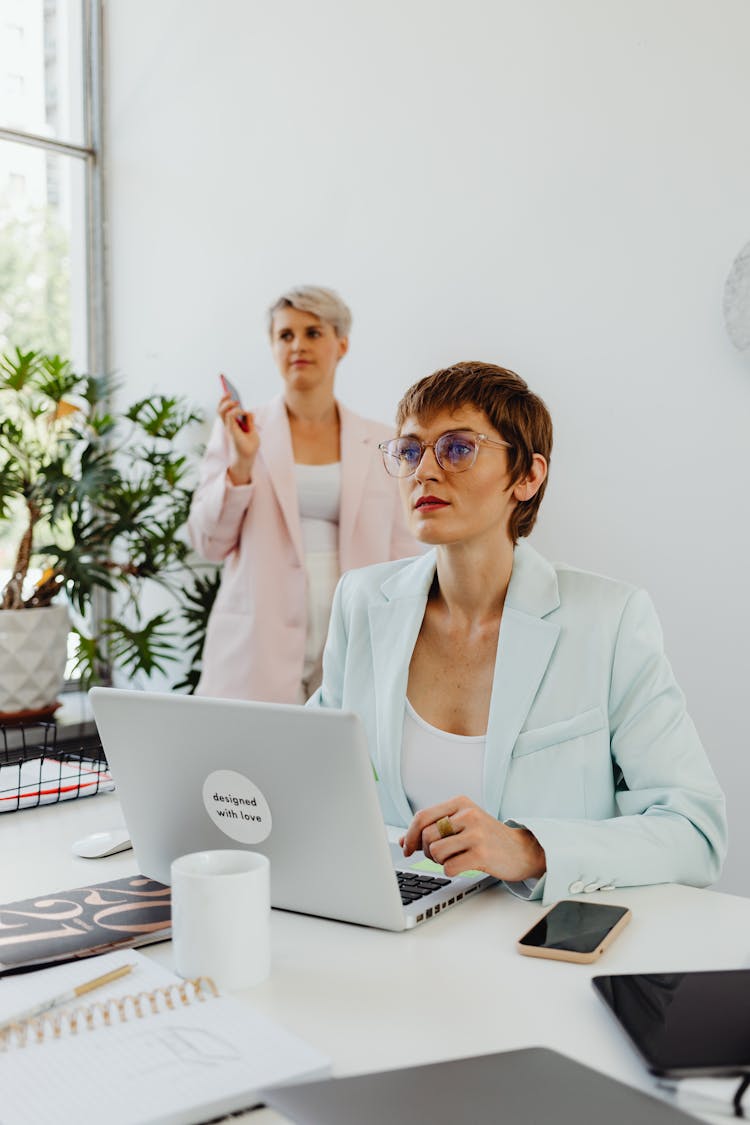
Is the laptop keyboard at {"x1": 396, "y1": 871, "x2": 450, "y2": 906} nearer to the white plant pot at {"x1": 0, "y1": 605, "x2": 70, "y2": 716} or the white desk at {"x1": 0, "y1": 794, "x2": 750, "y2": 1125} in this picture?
the white desk at {"x1": 0, "y1": 794, "x2": 750, "y2": 1125}

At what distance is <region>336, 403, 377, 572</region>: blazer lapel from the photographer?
3.22 metres

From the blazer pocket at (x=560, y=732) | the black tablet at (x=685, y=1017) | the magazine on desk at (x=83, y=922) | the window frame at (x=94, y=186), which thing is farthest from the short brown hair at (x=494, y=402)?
the window frame at (x=94, y=186)

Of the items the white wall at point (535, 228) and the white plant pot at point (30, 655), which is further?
the white plant pot at point (30, 655)

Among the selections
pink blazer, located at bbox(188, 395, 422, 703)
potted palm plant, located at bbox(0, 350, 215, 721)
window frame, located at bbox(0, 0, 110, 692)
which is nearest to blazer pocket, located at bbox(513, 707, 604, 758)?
pink blazer, located at bbox(188, 395, 422, 703)

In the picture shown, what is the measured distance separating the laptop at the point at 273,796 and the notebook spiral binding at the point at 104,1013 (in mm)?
194

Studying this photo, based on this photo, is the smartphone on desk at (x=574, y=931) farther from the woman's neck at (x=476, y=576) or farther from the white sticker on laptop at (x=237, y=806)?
the woman's neck at (x=476, y=576)

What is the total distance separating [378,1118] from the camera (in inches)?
29.0

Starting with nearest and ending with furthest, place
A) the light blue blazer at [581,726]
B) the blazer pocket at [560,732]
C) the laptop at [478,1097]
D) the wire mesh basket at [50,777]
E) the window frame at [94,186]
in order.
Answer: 1. the laptop at [478,1097]
2. the light blue blazer at [581,726]
3. the blazer pocket at [560,732]
4. the wire mesh basket at [50,777]
5. the window frame at [94,186]

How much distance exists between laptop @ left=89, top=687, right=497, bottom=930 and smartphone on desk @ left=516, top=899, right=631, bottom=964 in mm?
122

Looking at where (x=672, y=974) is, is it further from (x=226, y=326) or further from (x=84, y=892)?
(x=226, y=326)

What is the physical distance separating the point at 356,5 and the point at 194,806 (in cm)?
332

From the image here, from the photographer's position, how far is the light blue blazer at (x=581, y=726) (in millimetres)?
1380

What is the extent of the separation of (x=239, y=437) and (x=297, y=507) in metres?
0.29

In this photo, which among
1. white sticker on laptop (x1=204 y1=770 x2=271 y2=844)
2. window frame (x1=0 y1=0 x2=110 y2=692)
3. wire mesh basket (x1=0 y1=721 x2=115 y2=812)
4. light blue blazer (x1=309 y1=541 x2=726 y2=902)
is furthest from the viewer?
window frame (x1=0 y1=0 x2=110 y2=692)
